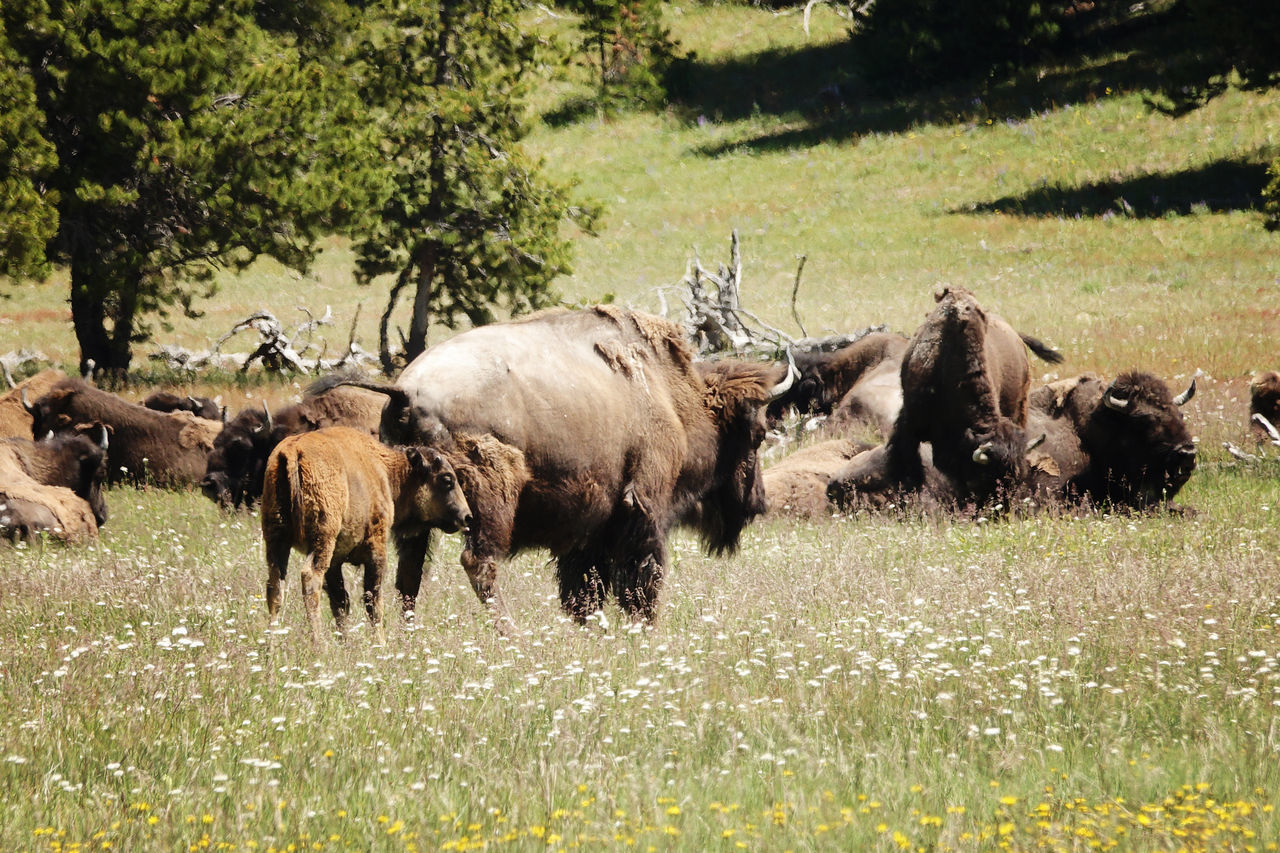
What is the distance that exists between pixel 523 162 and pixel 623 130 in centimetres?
3201

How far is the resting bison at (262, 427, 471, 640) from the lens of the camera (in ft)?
20.4

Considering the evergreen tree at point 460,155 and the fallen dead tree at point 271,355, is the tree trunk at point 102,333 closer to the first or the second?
the fallen dead tree at point 271,355

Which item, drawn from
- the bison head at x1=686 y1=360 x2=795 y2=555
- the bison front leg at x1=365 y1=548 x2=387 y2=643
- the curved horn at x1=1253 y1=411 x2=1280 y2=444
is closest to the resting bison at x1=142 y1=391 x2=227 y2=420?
the bison head at x1=686 y1=360 x2=795 y2=555

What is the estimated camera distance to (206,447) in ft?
47.6

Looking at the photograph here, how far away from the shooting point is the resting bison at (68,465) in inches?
457

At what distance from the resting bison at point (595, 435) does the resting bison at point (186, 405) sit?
8.76 m

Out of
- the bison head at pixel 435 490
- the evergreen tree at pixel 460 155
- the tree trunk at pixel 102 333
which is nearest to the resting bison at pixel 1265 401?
the bison head at pixel 435 490

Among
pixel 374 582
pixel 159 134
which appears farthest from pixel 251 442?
pixel 159 134

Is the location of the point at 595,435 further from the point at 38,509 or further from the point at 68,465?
the point at 68,465

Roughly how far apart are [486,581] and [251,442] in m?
6.80

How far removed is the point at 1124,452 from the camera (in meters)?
11.9

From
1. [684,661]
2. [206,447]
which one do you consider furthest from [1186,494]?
[206,447]

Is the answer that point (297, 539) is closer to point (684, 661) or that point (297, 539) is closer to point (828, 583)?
point (684, 661)

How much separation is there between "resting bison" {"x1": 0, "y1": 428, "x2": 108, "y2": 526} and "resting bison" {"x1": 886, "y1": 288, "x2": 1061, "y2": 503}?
24.2 feet
